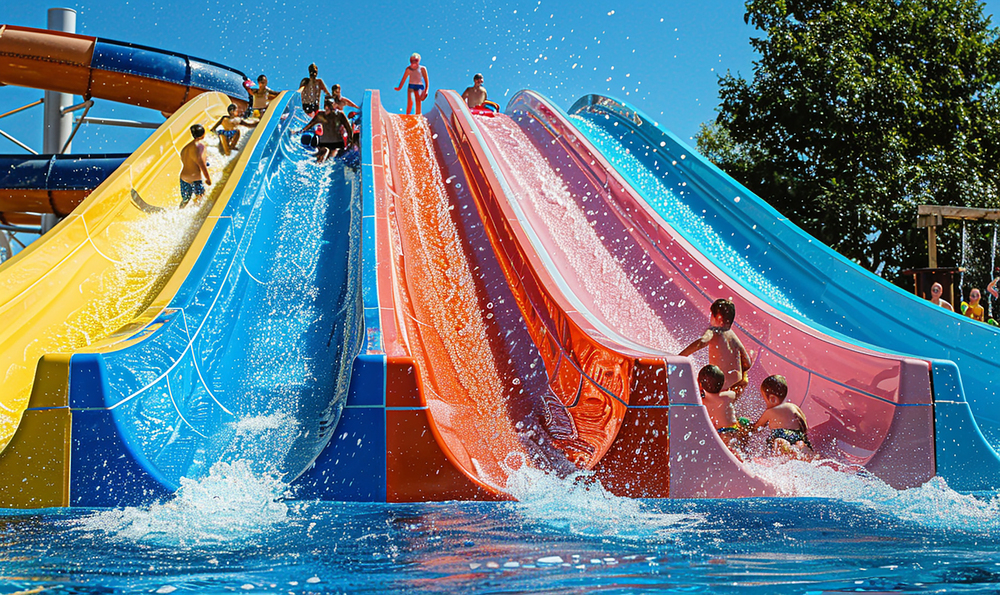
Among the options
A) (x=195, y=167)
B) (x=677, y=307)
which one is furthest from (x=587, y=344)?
(x=195, y=167)

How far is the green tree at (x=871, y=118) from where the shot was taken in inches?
647

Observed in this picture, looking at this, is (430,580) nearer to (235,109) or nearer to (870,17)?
(235,109)

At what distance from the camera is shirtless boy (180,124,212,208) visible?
719 cm

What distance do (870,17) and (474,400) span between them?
689 inches

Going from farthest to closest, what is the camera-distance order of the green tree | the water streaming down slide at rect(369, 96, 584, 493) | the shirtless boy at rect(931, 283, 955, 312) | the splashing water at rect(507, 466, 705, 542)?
the green tree < the shirtless boy at rect(931, 283, 955, 312) < the water streaming down slide at rect(369, 96, 584, 493) < the splashing water at rect(507, 466, 705, 542)

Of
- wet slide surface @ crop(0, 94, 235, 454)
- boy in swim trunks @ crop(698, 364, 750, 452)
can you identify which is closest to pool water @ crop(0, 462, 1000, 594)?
boy in swim trunks @ crop(698, 364, 750, 452)

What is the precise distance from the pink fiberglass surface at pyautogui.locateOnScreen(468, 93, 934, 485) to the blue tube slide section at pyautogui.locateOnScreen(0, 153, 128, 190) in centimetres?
482

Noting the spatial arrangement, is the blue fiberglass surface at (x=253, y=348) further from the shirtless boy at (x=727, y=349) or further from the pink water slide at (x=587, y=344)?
the shirtless boy at (x=727, y=349)

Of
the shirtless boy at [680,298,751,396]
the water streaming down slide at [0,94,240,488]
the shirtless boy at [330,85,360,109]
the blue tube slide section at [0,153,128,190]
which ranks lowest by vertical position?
the shirtless boy at [680,298,751,396]

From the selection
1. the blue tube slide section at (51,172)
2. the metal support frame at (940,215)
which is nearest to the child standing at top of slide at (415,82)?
the blue tube slide section at (51,172)

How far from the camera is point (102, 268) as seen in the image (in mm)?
5590

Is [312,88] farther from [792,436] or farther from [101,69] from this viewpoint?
[792,436]

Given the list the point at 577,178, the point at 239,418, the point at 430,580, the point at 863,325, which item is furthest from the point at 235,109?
the point at 430,580

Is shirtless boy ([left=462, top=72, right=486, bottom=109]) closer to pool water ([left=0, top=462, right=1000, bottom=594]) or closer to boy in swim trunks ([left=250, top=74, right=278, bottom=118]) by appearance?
boy in swim trunks ([left=250, top=74, right=278, bottom=118])
